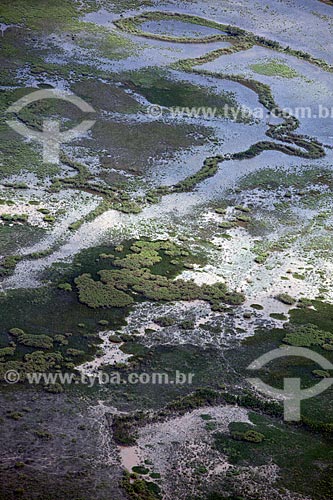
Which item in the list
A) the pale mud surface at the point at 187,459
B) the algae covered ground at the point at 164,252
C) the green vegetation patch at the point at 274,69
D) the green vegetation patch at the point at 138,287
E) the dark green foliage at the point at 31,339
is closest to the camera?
the pale mud surface at the point at 187,459

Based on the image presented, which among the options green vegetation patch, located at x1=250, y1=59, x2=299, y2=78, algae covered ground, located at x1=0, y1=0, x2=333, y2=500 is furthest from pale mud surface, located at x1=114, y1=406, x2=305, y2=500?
green vegetation patch, located at x1=250, y1=59, x2=299, y2=78

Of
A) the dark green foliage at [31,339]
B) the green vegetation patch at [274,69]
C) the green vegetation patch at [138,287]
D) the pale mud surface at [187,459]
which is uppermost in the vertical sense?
the green vegetation patch at [274,69]

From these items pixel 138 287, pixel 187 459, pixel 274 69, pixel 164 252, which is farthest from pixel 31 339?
pixel 274 69

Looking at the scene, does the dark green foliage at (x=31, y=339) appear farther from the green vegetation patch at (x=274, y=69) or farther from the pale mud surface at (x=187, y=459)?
the green vegetation patch at (x=274, y=69)

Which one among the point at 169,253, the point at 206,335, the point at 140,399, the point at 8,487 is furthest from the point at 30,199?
the point at 8,487

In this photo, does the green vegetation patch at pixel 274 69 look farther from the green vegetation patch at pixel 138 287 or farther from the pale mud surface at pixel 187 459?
the pale mud surface at pixel 187 459

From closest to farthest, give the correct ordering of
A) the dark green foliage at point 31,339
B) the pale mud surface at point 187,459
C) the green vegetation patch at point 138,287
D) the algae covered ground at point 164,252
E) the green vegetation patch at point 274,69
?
the pale mud surface at point 187,459 → the algae covered ground at point 164,252 → the dark green foliage at point 31,339 → the green vegetation patch at point 138,287 → the green vegetation patch at point 274,69

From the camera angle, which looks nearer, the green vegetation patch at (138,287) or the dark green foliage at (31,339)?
the dark green foliage at (31,339)

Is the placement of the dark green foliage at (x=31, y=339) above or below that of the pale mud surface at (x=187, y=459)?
above

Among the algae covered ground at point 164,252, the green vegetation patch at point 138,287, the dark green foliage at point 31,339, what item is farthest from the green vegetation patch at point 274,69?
the dark green foliage at point 31,339

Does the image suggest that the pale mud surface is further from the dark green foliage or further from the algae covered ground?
the dark green foliage
